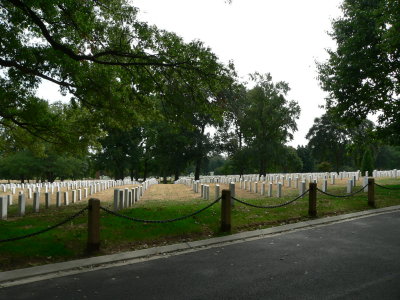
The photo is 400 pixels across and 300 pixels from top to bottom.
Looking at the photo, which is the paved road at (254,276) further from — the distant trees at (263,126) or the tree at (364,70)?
the distant trees at (263,126)

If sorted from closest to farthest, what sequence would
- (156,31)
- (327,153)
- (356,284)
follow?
(356,284)
(156,31)
(327,153)

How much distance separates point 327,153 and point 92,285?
7296 cm

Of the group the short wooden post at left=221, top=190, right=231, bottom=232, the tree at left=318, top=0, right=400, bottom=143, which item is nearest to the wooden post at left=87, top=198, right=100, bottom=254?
the short wooden post at left=221, top=190, right=231, bottom=232

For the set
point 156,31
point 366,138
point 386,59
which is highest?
point 386,59

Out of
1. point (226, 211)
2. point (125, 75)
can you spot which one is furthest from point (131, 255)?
point (125, 75)

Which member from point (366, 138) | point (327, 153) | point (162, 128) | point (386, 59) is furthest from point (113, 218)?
point (327, 153)

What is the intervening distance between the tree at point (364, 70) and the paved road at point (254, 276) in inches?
506

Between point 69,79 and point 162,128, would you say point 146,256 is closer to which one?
point 69,79

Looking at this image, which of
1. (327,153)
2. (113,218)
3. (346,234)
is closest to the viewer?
(346,234)

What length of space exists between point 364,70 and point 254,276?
16.2 metres

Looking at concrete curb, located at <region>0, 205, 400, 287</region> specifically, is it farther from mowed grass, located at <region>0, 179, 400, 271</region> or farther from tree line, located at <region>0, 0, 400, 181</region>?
tree line, located at <region>0, 0, 400, 181</region>

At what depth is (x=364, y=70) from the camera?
1772 centimetres

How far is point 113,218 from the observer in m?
9.14

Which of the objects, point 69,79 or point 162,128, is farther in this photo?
point 162,128
